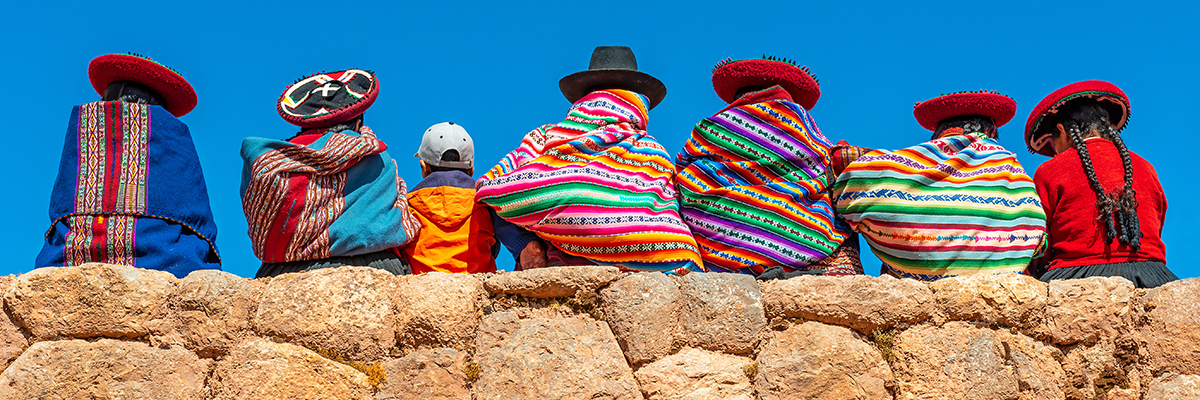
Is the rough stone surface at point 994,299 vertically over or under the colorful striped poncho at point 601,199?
under

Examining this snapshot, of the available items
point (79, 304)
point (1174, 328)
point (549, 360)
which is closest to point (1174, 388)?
point (1174, 328)

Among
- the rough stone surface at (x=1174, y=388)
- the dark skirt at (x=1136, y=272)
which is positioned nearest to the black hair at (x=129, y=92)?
the dark skirt at (x=1136, y=272)

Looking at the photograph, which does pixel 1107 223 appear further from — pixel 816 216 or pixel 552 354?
pixel 552 354

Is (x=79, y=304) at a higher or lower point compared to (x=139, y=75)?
lower

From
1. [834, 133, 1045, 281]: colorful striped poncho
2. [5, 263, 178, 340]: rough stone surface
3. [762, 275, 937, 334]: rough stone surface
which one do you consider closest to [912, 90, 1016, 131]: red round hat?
[834, 133, 1045, 281]: colorful striped poncho

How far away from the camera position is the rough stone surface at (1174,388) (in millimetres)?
3465

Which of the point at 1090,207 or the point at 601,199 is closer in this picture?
the point at 601,199

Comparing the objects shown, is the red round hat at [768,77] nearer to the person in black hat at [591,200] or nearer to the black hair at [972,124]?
the person in black hat at [591,200]

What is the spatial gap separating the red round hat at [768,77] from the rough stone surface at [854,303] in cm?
116

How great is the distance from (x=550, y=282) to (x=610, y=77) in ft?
4.79

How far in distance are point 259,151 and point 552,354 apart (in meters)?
1.51

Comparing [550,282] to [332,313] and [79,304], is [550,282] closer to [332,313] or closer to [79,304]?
[332,313]

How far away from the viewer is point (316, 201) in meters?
4.04

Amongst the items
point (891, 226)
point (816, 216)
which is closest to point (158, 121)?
point (816, 216)
